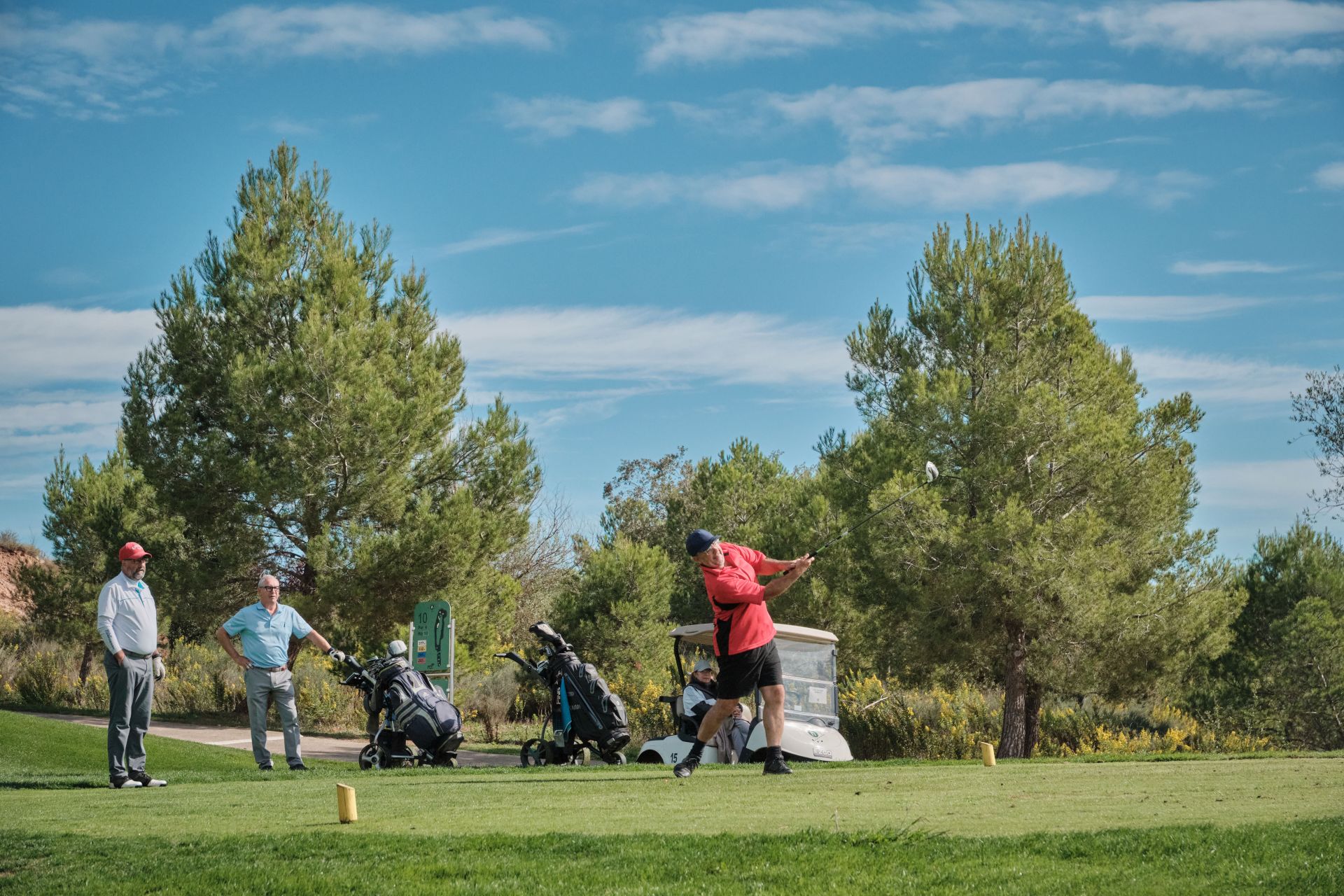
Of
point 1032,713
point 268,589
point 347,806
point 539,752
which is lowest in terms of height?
point 1032,713

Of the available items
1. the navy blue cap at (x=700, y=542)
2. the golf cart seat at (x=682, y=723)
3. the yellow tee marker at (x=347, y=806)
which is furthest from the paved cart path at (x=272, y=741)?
the yellow tee marker at (x=347, y=806)

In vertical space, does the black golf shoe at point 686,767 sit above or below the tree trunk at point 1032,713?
above

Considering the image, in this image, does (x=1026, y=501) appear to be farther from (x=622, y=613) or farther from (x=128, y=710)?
(x=128, y=710)

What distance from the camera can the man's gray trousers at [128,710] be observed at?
10.3 m

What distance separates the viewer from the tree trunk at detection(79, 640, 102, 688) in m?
30.8

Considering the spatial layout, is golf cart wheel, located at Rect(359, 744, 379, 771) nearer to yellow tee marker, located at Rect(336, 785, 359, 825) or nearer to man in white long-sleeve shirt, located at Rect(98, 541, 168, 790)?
man in white long-sleeve shirt, located at Rect(98, 541, 168, 790)

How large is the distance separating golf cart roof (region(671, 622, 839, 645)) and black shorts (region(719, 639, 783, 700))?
5.78 m

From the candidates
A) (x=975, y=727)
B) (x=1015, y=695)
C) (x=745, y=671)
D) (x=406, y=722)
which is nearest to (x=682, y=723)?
(x=406, y=722)

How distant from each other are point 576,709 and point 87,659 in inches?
901

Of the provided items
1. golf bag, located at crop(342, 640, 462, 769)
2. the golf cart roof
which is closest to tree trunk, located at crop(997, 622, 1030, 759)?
the golf cart roof

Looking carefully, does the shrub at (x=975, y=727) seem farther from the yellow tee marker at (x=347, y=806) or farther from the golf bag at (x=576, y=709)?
the yellow tee marker at (x=347, y=806)

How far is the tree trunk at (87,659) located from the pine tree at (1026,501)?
19.3m

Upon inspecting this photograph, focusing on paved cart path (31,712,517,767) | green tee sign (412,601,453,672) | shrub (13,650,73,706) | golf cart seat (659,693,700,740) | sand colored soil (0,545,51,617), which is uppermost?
sand colored soil (0,545,51,617)

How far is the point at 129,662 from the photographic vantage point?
10477 mm
